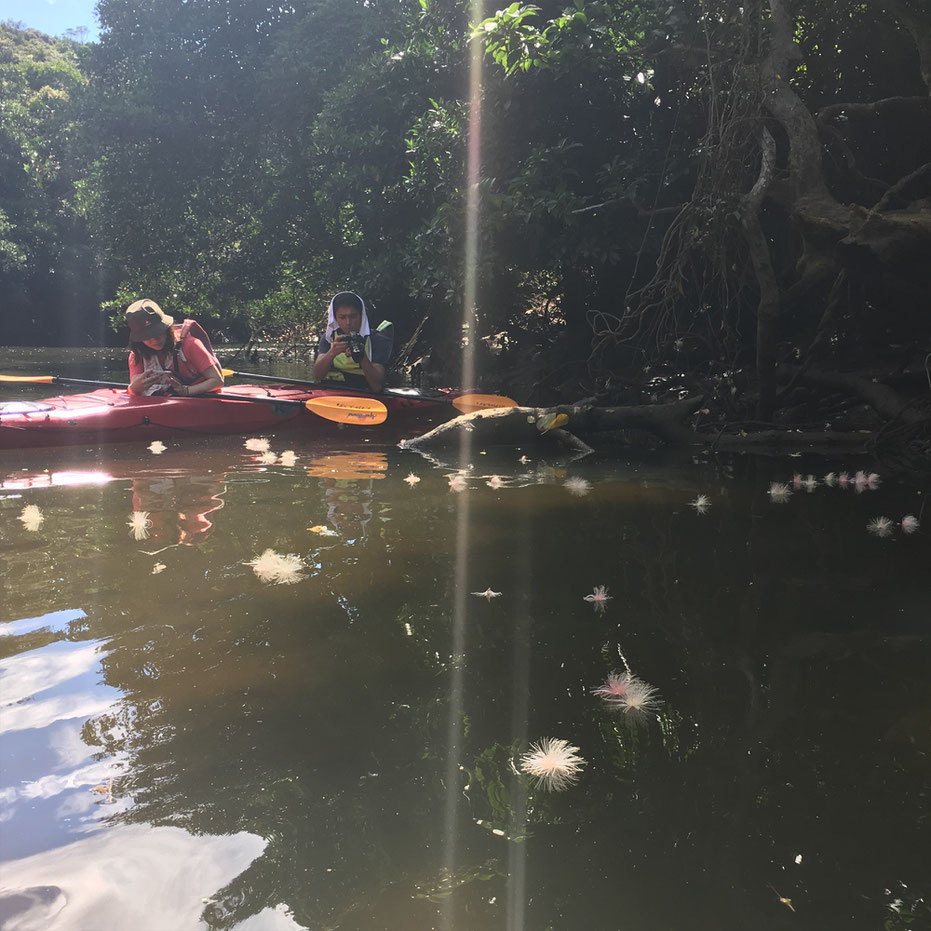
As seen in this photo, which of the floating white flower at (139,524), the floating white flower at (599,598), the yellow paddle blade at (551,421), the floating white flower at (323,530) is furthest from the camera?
the yellow paddle blade at (551,421)

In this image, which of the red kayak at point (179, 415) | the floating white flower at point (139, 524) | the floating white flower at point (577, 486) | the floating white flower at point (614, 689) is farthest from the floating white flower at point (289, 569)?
the red kayak at point (179, 415)

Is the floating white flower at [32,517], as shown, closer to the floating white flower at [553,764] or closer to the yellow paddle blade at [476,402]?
the floating white flower at [553,764]

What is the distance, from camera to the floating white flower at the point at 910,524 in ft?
14.5

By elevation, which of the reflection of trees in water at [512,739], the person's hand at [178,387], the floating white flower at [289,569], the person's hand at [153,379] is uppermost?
the person's hand at [153,379]

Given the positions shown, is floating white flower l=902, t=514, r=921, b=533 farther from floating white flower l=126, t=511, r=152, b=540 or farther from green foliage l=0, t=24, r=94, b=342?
green foliage l=0, t=24, r=94, b=342

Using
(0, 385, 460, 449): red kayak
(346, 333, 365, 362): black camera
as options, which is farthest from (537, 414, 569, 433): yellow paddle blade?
(346, 333, 365, 362): black camera

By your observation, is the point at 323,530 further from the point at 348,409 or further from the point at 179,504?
the point at 348,409

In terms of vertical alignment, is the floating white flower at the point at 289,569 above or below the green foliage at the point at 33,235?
below

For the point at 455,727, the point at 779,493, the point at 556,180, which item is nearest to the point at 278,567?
the point at 455,727

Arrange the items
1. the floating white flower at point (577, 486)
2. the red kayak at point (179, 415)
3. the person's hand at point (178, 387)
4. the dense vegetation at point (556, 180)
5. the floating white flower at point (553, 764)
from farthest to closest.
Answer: the person's hand at point (178, 387), the dense vegetation at point (556, 180), the red kayak at point (179, 415), the floating white flower at point (577, 486), the floating white flower at point (553, 764)

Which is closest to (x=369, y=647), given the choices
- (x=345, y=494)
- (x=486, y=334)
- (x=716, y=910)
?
(x=716, y=910)

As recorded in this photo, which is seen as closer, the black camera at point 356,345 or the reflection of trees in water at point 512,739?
the reflection of trees in water at point 512,739

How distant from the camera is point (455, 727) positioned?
2309mm

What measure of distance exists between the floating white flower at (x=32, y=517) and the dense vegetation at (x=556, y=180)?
5.76m
